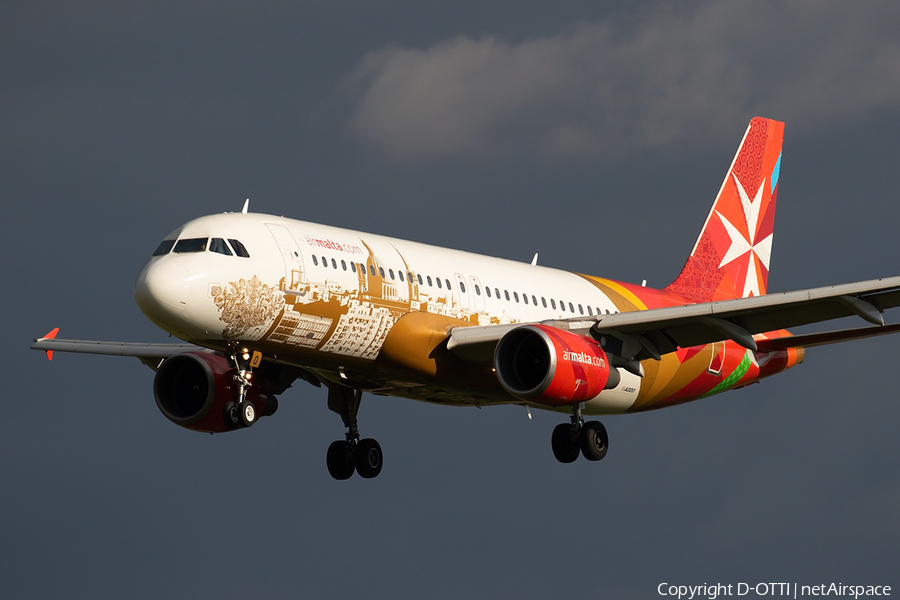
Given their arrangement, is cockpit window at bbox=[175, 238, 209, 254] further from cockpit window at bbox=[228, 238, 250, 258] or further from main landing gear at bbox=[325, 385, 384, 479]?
main landing gear at bbox=[325, 385, 384, 479]

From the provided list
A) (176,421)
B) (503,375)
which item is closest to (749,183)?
(503,375)

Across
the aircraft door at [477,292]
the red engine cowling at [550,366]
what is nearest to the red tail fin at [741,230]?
the aircraft door at [477,292]

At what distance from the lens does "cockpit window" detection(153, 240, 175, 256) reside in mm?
29438

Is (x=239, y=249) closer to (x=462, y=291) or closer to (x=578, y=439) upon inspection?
(x=462, y=291)

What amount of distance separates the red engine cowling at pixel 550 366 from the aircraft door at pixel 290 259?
17.5 feet

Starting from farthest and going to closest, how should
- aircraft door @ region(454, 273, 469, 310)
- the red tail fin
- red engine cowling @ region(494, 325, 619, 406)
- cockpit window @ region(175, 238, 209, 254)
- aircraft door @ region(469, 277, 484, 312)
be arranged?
1. the red tail fin
2. aircraft door @ region(469, 277, 484, 312)
3. aircraft door @ region(454, 273, 469, 310)
4. red engine cowling @ region(494, 325, 619, 406)
5. cockpit window @ region(175, 238, 209, 254)

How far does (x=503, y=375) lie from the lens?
32.1 m

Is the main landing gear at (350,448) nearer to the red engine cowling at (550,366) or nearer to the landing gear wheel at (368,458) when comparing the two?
the landing gear wheel at (368,458)

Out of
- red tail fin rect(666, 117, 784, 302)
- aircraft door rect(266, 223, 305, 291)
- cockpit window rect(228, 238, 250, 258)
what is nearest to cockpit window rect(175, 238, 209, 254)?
cockpit window rect(228, 238, 250, 258)

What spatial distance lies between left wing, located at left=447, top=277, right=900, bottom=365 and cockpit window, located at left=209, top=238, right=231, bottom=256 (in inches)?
249

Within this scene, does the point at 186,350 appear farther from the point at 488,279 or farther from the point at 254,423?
the point at 488,279

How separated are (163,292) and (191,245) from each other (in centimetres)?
164

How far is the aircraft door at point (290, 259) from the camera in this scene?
29.7m

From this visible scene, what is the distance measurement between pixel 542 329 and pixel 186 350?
10281mm
